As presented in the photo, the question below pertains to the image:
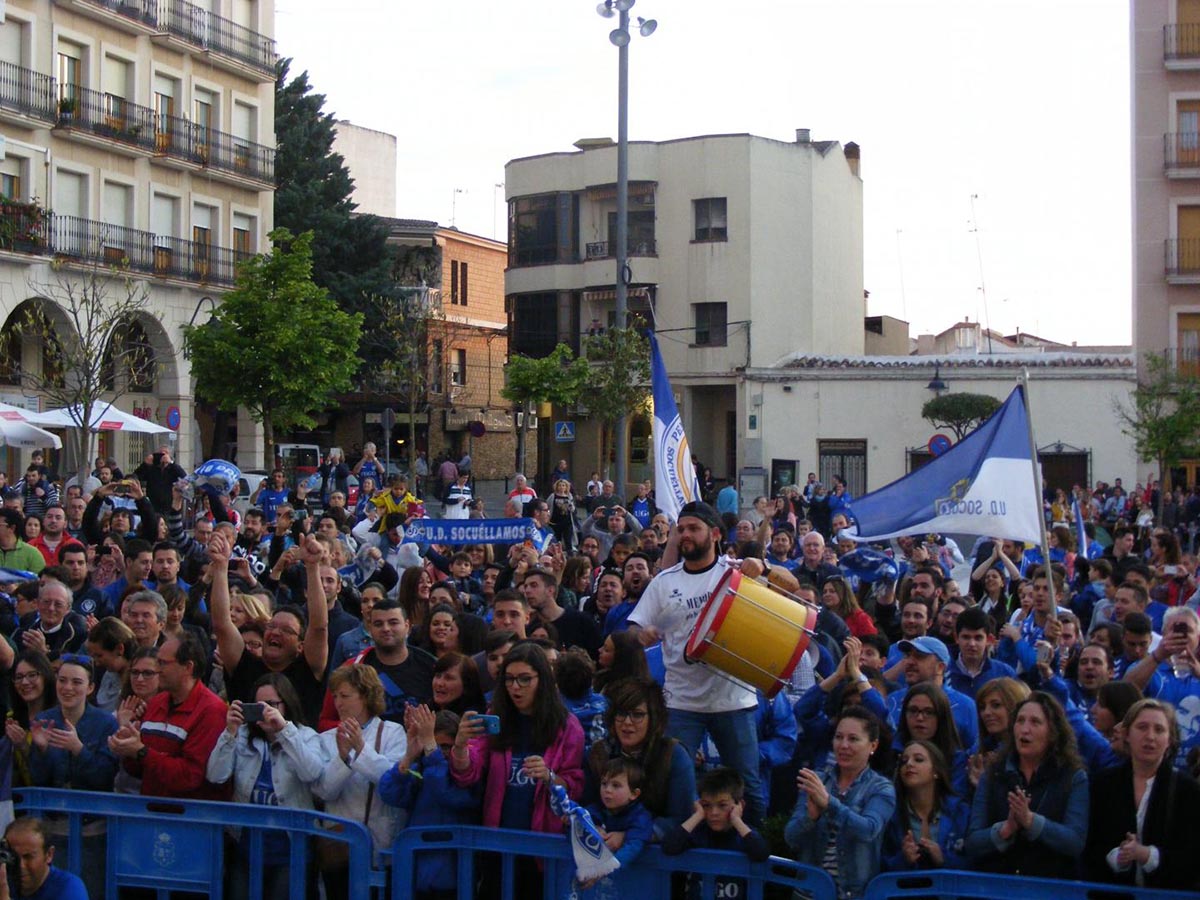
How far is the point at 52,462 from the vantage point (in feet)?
116

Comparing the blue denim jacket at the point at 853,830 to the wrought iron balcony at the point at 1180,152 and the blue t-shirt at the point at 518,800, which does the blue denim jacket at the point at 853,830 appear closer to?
the blue t-shirt at the point at 518,800

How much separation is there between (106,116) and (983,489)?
2915cm

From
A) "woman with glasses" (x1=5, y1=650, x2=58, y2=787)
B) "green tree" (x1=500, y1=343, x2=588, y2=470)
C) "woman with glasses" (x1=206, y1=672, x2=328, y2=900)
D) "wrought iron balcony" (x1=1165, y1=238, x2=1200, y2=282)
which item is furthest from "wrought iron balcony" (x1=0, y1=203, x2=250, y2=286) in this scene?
"woman with glasses" (x1=206, y1=672, x2=328, y2=900)

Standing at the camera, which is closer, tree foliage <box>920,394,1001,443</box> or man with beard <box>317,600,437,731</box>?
man with beard <box>317,600,437,731</box>

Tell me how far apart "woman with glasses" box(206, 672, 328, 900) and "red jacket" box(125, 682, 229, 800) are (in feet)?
0.32

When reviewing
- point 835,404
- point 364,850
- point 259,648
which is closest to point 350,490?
point 835,404

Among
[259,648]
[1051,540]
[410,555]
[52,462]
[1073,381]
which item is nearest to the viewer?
[259,648]

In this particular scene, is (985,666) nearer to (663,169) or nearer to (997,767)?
(997,767)

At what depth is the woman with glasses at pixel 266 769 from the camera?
253 inches

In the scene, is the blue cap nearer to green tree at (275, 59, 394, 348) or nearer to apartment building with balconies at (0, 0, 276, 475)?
apartment building with balconies at (0, 0, 276, 475)

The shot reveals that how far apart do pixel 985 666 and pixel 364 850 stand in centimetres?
374

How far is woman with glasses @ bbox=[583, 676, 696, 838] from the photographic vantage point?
6188 mm

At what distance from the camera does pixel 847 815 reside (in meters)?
5.98

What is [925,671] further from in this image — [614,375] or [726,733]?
[614,375]
